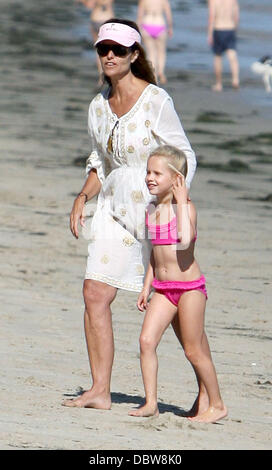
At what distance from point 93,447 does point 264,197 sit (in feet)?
23.7

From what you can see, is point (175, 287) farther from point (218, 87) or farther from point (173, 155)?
point (218, 87)

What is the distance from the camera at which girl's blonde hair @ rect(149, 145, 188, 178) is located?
A: 5425 millimetres

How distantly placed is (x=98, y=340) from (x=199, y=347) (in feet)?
1.66

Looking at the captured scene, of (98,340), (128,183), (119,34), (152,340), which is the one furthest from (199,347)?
(119,34)

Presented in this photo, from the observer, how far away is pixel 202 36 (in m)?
28.7

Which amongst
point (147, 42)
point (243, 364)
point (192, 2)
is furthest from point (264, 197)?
point (192, 2)

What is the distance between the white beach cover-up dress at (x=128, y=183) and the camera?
5609 mm

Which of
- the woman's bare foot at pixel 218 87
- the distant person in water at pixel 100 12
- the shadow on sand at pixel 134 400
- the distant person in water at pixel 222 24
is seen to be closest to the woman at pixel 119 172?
the shadow on sand at pixel 134 400

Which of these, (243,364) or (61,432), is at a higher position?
(61,432)

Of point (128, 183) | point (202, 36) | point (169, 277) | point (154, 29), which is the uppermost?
point (128, 183)

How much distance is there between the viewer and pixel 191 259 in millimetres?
5484

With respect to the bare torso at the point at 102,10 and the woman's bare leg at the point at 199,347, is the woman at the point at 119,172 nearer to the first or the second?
the woman's bare leg at the point at 199,347

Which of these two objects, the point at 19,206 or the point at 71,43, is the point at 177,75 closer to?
the point at 71,43

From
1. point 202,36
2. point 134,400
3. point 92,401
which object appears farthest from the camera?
point 202,36
